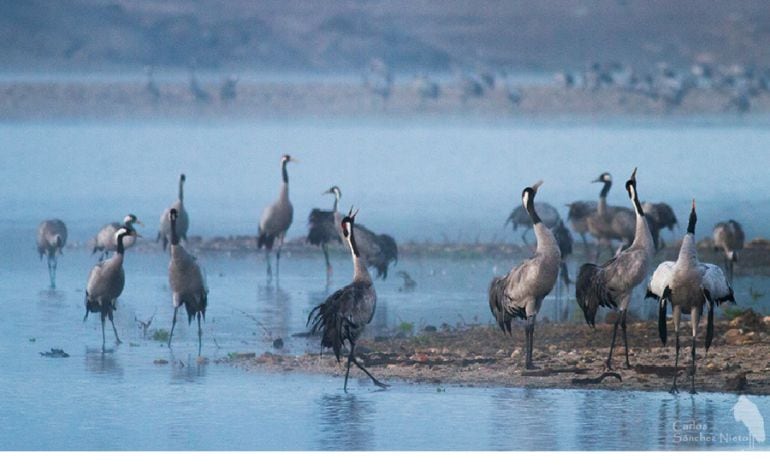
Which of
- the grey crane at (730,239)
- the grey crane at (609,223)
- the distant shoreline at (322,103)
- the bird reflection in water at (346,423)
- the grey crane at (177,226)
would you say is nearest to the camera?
the bird reflection in water at (346,423)

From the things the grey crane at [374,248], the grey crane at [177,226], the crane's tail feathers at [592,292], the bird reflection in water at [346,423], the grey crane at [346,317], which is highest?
the grey crane at [177,226]

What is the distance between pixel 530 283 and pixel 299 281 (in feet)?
13.6

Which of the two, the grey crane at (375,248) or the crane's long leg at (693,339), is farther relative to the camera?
the grey crane at (375,248)

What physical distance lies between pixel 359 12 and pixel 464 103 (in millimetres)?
5067

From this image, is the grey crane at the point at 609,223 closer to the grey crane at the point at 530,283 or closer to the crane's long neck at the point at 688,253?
the grey crane at the point at 530,283

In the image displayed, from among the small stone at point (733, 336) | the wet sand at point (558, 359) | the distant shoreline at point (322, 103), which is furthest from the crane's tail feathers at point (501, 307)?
the distant shoreline at point (322, 103)

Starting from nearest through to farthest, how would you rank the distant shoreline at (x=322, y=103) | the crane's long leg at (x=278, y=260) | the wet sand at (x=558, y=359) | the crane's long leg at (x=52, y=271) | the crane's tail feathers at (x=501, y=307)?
the wet sand at (x=558, y=359)
the crane's tail feathers at (x=501, y=307)
the crane's long leg at (x=52, y=271)
the crane's long leg at (x=278, y=260)
the distant shoreline at (x=322, y=103)

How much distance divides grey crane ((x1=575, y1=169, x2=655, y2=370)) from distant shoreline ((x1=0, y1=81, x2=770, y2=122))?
2106cm

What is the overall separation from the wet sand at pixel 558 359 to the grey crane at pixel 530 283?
29 centimetres

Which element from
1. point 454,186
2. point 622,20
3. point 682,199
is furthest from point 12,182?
point 622,20

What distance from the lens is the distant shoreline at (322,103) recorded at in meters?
30.0

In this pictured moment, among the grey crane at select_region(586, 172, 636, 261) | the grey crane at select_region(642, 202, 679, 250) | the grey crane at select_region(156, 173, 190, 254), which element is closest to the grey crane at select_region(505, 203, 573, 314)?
the grey crane at select_region(586, 172, 636, 261)

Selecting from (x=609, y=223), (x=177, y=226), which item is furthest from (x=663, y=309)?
(x=177, y=226)

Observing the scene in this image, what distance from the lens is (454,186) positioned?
69.9 feet
